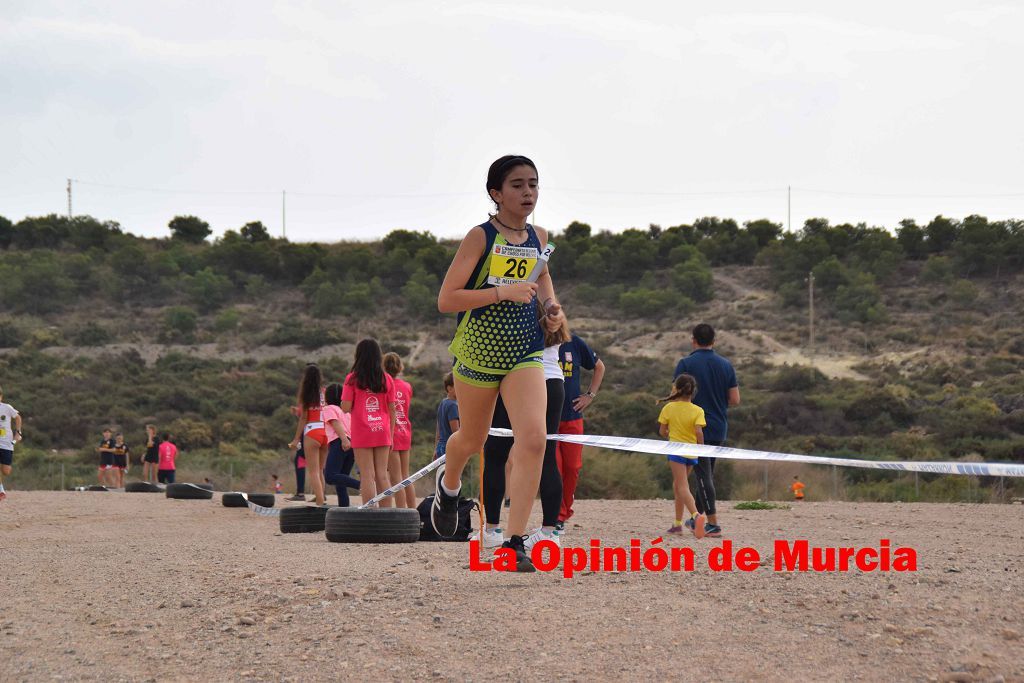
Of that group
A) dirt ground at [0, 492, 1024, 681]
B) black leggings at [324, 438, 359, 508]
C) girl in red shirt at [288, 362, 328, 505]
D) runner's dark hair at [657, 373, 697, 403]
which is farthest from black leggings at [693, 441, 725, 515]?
girl in red shirt at [288, 362, 328, 505]

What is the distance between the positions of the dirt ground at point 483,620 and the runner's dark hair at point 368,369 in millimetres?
2650

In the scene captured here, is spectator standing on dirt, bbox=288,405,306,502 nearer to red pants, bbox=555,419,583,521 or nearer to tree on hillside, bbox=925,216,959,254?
red pants, bbox=555,419,583,521

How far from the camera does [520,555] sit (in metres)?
6.05

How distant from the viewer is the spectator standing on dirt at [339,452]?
37.9 feet

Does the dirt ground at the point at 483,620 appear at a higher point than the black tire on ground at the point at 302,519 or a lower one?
higher

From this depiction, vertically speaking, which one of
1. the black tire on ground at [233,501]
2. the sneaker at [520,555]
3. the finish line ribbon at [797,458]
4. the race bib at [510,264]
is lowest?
the black tire on ground at [233,501]

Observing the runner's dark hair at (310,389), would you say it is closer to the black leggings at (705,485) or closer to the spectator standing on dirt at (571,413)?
the spectator standing on dirt at (571,413)

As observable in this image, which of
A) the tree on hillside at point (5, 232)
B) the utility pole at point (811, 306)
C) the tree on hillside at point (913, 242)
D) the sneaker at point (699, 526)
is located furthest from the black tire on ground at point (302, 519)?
the tree on hillside at point (5, 232)

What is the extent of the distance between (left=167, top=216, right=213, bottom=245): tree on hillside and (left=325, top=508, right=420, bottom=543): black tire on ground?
7766 cm

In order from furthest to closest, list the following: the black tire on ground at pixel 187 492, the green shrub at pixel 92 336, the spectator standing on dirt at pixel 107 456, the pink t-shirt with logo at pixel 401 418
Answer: the green shrub at pixel 92 336
the spectator standing on dirt at pixel 107 456
the black tire on ground at pixel 187 492
the pink t-shirt with logo at pixel 401 418

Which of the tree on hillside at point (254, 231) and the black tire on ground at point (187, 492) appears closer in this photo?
the black tire on ground at point (187, 492)

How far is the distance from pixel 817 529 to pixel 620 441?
14.7 ft

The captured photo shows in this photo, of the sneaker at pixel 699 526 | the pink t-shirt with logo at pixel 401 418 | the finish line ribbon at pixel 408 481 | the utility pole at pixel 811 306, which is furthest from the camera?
the utility pole at pixel 811 306

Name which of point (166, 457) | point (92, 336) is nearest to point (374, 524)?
point (166, 457)
